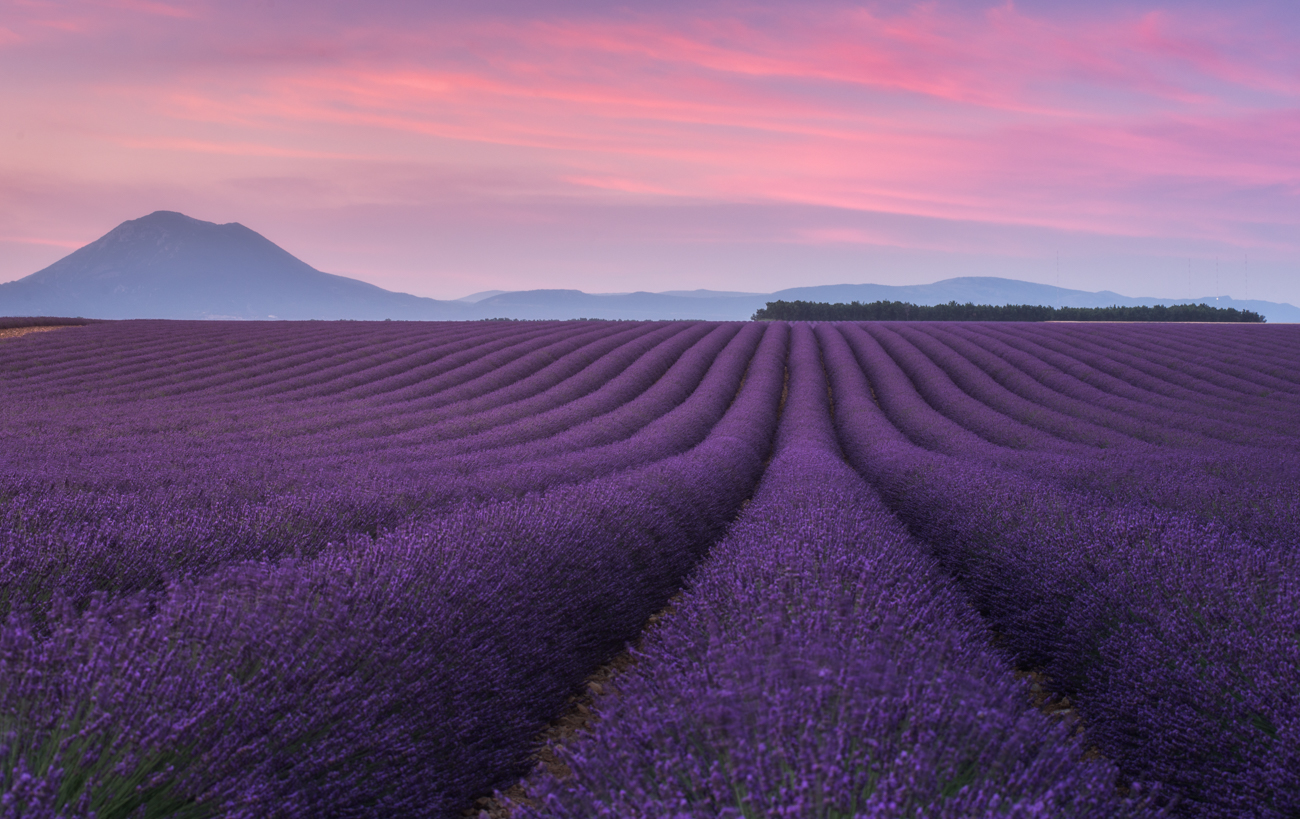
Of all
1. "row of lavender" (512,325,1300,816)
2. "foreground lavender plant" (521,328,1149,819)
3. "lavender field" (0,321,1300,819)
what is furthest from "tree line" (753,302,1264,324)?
"foreground lavender plant" (521,328,1149,819)

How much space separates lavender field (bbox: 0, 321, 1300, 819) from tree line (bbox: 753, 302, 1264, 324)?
125 ft

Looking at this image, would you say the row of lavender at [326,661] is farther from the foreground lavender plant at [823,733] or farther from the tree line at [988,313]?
the tree line at [988,313]

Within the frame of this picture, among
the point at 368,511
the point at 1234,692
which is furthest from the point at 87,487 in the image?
the point at 1234,692

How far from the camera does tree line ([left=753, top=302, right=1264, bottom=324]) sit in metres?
45.0

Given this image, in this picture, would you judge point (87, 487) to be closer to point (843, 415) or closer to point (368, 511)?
point (368, 511)

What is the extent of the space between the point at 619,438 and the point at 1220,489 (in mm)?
6516

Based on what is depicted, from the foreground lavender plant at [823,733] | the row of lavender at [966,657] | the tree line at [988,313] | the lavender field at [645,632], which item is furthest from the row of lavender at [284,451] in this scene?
the tree line at [988,313]

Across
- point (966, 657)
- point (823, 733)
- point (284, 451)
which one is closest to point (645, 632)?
point (966, 657)

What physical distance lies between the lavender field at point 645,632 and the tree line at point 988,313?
37986 mm

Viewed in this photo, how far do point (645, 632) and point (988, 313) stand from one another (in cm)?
4855

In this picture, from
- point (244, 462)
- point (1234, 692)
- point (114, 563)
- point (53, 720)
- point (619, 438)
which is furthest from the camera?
point (619, 438)

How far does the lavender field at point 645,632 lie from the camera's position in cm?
159

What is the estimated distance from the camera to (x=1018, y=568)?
4285mm

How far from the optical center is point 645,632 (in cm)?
325
